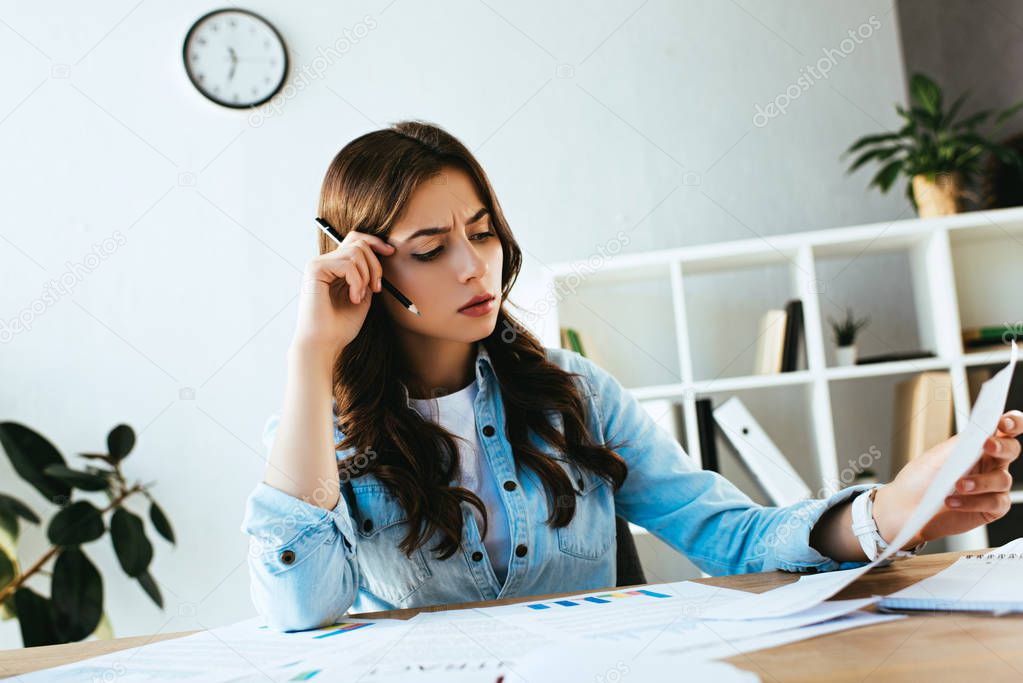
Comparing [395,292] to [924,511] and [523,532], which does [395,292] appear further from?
[924,511]

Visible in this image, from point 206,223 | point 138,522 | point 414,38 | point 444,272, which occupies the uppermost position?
point 414,38

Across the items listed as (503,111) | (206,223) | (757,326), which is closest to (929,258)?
(757,326)

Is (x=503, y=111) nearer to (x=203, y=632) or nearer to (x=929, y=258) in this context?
(x=929, y=258)

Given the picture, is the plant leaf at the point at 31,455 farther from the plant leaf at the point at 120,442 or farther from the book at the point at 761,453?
the book at the point at 761,453

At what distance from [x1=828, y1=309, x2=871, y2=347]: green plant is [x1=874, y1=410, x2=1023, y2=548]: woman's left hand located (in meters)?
1.56

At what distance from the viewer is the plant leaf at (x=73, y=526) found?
7.27 feet

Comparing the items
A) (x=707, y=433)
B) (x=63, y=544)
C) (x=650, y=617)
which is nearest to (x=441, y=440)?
(x=650, y=617)

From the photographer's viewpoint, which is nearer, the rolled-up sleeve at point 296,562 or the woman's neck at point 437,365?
the rolled-up sleeve at point 296,562

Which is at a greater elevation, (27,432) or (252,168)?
Result: (252,168)

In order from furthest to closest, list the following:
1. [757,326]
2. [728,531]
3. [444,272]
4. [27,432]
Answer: [757,326] → [27,432] → [444,272] → [728,531]

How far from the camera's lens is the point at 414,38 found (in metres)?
2.71

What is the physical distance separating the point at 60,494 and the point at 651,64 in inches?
87.8

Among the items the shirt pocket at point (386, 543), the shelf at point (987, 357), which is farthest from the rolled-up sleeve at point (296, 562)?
the shelf at point (987, 357)

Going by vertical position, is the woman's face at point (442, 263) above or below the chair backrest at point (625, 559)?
above
